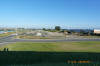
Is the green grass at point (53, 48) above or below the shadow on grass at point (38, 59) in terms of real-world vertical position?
below

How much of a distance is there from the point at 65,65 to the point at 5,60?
873 centimetres

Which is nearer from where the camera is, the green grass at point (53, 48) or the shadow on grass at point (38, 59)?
the shadow on grass at point (38, 59)

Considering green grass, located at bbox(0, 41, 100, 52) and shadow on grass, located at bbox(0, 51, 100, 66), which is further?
green grass, located at bbox(0, 41, 100, 52)

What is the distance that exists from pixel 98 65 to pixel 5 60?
950 cm

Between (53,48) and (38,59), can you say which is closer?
(38,59)

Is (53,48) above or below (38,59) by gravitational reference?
below

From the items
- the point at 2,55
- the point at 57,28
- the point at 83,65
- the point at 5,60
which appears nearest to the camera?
the point at 83,65

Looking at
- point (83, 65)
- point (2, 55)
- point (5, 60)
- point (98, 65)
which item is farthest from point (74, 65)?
point (2, 55)

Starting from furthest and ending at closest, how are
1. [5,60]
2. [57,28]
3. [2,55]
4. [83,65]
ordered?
[57,28] → [2,55] → [5,60] → [83,65]

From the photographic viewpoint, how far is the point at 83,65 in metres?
5.67

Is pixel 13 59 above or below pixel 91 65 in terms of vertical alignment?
below

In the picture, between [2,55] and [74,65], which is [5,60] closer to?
[2,55]

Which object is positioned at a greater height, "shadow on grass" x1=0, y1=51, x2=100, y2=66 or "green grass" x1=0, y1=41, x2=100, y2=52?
"shadow on grass" x1=0, y1=51, x2=100, y2=66

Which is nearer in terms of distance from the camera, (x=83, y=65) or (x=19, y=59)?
(x=83, y=65)
